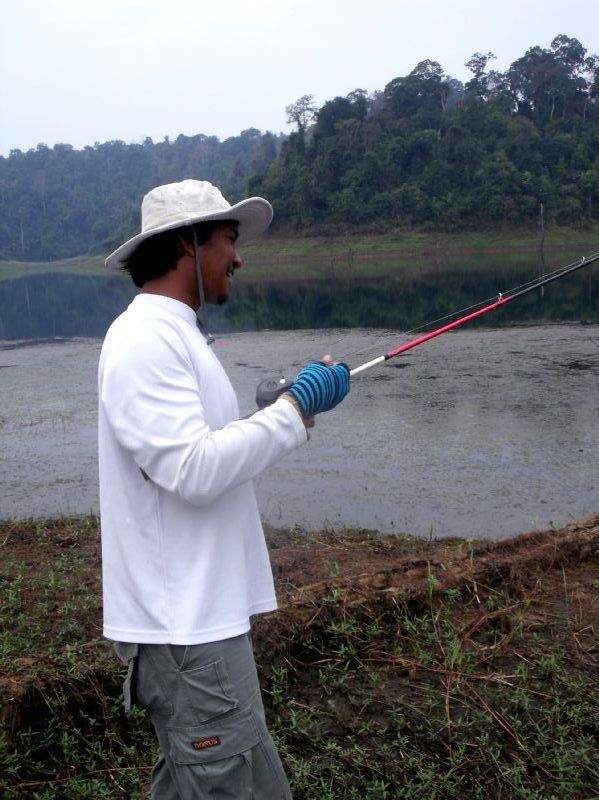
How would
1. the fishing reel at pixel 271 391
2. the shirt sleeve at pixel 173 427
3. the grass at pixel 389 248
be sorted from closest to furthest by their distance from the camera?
the shirt sleeve at pixel 173 427 → the fishing reel at pixel 271 391 → the grass at pixel 389 248

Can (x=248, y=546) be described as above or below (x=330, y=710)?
above

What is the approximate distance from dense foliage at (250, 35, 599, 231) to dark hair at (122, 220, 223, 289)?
42.8m

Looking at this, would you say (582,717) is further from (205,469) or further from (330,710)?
(205,469)

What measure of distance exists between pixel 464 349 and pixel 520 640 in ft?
30.7

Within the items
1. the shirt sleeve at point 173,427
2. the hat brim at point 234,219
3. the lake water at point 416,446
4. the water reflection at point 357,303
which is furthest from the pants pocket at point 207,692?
the water reflection at point 357,303

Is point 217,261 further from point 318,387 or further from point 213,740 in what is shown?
point 213,740

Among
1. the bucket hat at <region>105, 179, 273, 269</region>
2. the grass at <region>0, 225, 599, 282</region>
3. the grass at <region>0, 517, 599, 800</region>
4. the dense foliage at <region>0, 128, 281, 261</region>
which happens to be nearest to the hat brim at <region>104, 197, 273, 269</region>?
the bucket hat at <region>105, 179, 273, 269</region>

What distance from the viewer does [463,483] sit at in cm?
604

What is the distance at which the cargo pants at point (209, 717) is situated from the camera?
1.57m

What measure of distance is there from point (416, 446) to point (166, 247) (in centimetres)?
550

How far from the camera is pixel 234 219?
177 cm

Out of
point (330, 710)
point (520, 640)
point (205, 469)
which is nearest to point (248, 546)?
point (205, 469)

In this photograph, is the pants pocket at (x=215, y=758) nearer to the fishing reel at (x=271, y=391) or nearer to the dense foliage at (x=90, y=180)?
the fishing reel at (x=271, y=391)

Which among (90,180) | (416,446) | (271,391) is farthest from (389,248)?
(90,180)
